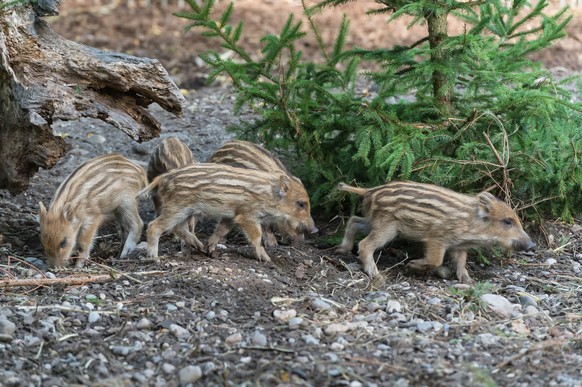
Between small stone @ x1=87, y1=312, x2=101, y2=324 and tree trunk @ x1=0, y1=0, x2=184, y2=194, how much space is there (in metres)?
1.52

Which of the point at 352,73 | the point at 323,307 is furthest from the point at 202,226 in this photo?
the point at 323,307

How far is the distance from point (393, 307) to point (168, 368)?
1570 millimetres

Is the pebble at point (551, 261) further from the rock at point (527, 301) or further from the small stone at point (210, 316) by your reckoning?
the small stone at point (210, 316)

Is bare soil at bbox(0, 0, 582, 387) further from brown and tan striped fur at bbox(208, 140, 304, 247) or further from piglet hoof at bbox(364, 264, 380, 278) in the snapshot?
brown and tan striped fur at bbox(208, 140, 304, 247)

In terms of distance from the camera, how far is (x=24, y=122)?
21.1 ft

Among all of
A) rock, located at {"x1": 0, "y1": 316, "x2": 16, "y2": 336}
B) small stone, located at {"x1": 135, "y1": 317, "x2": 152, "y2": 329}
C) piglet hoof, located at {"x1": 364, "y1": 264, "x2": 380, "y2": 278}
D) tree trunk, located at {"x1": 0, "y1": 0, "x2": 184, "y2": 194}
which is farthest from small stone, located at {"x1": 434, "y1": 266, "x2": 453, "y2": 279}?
rock, located at {"x1": 0, "y1": 316, "x2": 16, "y2": 336}

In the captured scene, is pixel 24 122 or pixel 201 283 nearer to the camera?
pixel 201 283

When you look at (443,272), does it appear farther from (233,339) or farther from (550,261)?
(233,339)

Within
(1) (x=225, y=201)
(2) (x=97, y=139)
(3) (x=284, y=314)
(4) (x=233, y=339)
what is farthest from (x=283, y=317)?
(2) (x=97, y=139)

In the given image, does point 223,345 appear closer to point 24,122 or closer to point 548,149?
point 24,122

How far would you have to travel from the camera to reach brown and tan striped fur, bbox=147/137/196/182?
720 centimetres

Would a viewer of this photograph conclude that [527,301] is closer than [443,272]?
Yes

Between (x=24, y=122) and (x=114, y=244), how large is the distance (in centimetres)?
128

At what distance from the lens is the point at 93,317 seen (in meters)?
5.36
